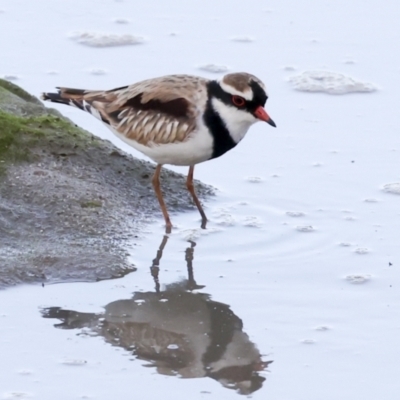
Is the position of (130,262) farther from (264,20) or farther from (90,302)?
(264,20)

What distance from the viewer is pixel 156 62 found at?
366 inches

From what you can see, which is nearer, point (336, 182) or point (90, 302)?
point (90, 302)

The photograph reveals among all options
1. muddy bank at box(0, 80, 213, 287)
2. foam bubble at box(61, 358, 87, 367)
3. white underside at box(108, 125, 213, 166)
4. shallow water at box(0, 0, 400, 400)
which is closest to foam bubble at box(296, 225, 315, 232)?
shallow water at box(0, 0, 400, 400)

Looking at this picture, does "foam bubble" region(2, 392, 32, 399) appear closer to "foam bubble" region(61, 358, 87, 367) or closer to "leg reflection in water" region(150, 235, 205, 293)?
"foam bubble" region(61, 358, 87, 367)

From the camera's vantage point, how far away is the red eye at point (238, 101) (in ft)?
21.1

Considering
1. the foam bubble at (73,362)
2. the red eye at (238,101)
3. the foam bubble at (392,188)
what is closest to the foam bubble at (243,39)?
the foam bubble at (392,188)

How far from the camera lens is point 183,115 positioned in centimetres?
661

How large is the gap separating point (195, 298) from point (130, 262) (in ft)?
1.80

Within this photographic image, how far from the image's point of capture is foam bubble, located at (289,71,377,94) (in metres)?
8.92

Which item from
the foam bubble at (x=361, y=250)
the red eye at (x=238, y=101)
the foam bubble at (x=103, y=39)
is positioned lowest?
the foam bubble at (x=361, y=250)

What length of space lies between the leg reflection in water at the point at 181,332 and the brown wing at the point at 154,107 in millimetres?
1167

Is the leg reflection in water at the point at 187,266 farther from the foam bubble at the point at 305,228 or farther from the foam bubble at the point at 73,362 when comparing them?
the foam bubble at the point at 73,362

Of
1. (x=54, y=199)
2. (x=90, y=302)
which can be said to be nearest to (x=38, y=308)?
(x=90, y=302)

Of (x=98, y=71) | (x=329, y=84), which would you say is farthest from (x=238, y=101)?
(x=98, y=71)
